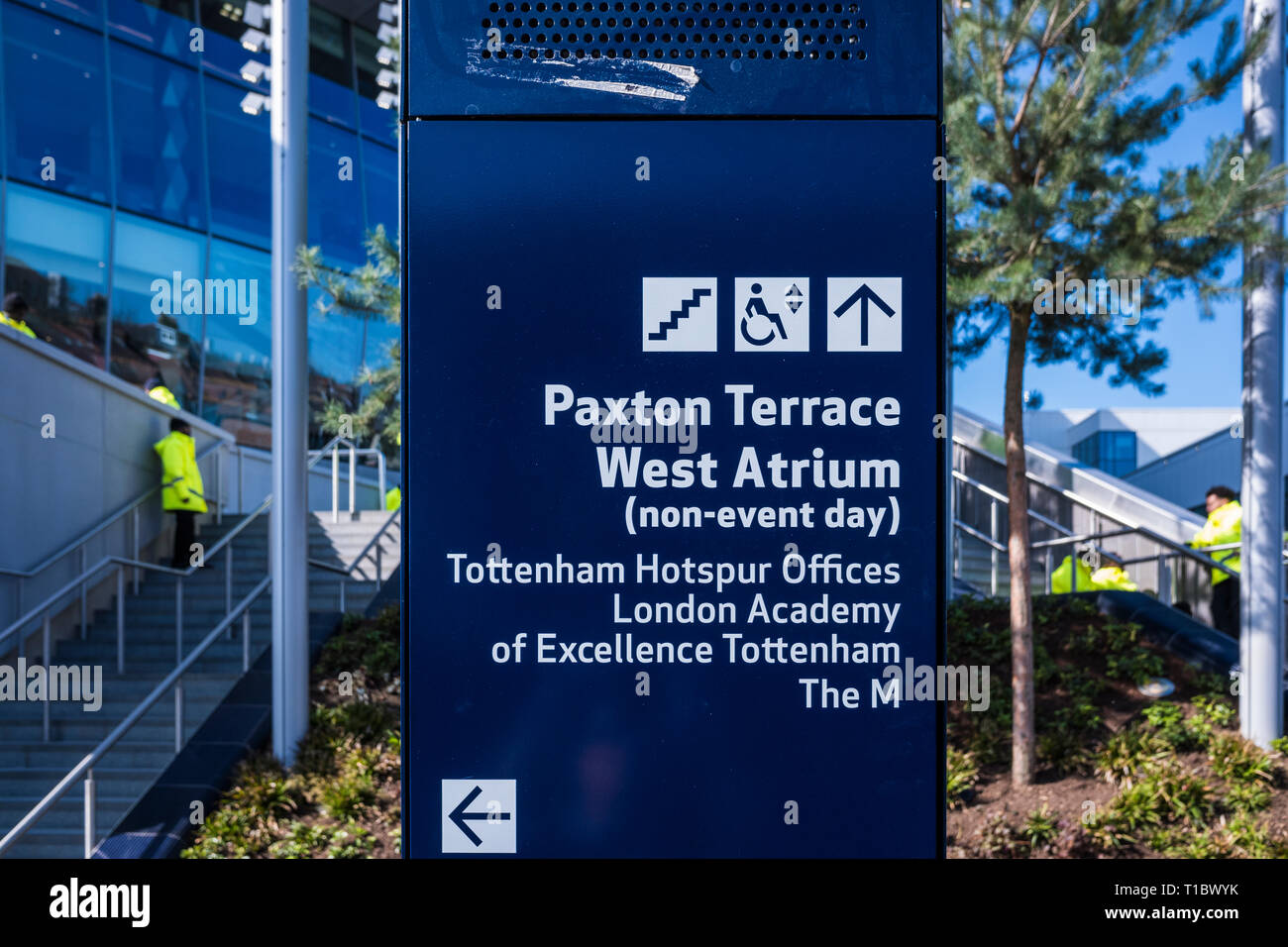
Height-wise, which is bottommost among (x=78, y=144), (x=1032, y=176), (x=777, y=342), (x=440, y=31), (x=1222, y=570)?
(x=1222, y=570)

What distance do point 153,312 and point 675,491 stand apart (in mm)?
17060

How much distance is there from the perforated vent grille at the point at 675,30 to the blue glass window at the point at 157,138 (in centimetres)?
1714

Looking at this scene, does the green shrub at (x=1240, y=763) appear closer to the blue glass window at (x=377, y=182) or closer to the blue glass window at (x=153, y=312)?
the blue glass window at (x=153, y=312)

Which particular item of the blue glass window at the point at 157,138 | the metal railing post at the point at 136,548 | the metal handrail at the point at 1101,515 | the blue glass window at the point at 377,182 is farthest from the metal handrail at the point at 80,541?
the blue glass window at the point at 377,182

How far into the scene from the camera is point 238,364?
18.0 meters

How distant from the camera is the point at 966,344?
8.42m

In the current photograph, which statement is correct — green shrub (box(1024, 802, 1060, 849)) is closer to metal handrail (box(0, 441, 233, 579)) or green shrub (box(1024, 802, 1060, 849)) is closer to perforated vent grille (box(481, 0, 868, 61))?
perforated vent grille (box(481, 0, 868, 61))

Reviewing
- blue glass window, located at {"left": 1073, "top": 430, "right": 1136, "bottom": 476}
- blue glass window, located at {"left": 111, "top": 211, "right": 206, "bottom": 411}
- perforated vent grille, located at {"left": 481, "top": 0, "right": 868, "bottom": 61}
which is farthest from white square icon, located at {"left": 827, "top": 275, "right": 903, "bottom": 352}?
blue glass window, located at {"left": 1073, "top": 430, "right": 1136, "bottom": 476}

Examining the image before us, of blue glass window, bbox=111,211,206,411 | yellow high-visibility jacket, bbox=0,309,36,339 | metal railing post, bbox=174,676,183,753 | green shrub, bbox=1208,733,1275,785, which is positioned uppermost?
blue glass window, bbox=111,211,206,411

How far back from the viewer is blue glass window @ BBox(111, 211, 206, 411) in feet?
53.7

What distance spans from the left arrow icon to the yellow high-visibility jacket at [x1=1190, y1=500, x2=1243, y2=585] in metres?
10.4

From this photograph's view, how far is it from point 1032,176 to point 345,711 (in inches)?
242
